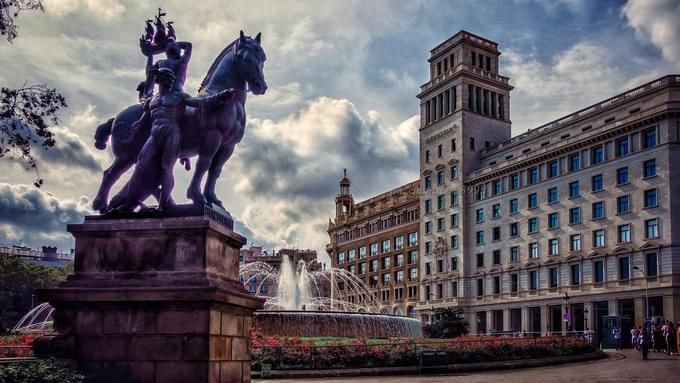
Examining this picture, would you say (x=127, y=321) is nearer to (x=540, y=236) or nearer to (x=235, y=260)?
(x=235, y=260)

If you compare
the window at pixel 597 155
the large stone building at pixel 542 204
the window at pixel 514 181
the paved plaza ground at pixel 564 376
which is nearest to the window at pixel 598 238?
the large stone building at pixel 542 204

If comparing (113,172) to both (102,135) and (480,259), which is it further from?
(480,259)

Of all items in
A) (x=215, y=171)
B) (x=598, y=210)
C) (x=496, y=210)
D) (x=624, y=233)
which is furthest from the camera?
(x=496, y=210)

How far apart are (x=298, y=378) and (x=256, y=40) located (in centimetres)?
1257

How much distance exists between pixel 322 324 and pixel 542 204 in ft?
153

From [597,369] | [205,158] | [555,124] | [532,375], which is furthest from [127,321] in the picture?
[555,124]

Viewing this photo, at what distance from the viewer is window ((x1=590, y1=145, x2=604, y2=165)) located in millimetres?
64875

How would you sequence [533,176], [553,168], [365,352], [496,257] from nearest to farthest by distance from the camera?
[365,352], [553,168], [533,176], [496,257]

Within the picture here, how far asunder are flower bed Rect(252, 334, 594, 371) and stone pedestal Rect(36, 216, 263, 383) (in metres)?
10.9

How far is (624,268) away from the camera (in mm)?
61125

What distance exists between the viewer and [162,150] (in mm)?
11367

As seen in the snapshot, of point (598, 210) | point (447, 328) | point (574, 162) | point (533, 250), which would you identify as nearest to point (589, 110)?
point (574, 162)

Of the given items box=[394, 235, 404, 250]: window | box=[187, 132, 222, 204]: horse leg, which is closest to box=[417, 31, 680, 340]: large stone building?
box=[394, 235, 404, 250]: window

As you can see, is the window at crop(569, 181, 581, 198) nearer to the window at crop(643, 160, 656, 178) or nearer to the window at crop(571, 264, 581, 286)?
the window at crop(571, 264, 581, 286)
